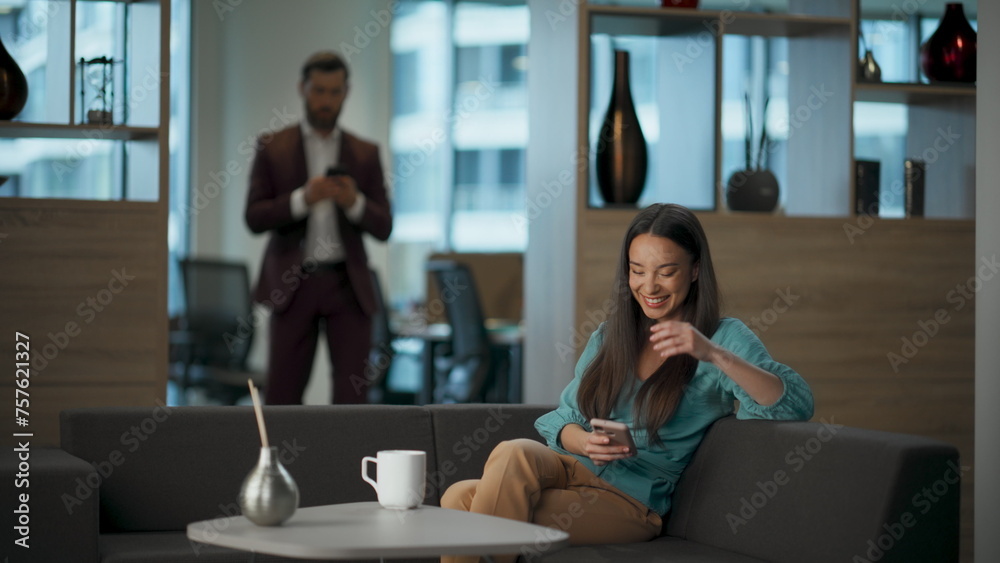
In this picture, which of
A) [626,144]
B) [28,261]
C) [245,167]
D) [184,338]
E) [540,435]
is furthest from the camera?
[245,167]

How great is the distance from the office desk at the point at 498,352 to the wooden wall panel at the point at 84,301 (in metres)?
2.82

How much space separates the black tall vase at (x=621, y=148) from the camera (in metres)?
3.98

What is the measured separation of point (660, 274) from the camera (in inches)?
99.7

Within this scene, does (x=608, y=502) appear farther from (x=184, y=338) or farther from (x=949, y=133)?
(x=184, y=338)

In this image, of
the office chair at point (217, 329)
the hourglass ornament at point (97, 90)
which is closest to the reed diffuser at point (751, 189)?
the hourglass ornament at point (97, 90)

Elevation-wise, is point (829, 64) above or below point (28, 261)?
above

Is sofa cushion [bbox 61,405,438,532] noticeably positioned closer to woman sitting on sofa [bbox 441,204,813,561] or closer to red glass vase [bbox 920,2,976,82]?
woman sitting on sofa [bbox 441,204,813,561]

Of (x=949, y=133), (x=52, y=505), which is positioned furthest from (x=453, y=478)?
(x=949, y=133)

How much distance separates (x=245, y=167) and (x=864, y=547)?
6538 millimetres

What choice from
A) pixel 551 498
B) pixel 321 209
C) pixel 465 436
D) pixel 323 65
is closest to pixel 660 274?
pixel 551 498

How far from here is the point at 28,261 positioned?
3662 mm

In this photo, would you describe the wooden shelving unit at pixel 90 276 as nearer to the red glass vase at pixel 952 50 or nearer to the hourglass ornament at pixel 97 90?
the hourglass ornament at pixel 97 90

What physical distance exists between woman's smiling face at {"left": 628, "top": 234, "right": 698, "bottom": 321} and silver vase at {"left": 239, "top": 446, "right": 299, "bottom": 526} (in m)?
0.98

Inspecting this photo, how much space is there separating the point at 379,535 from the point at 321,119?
285 cm
